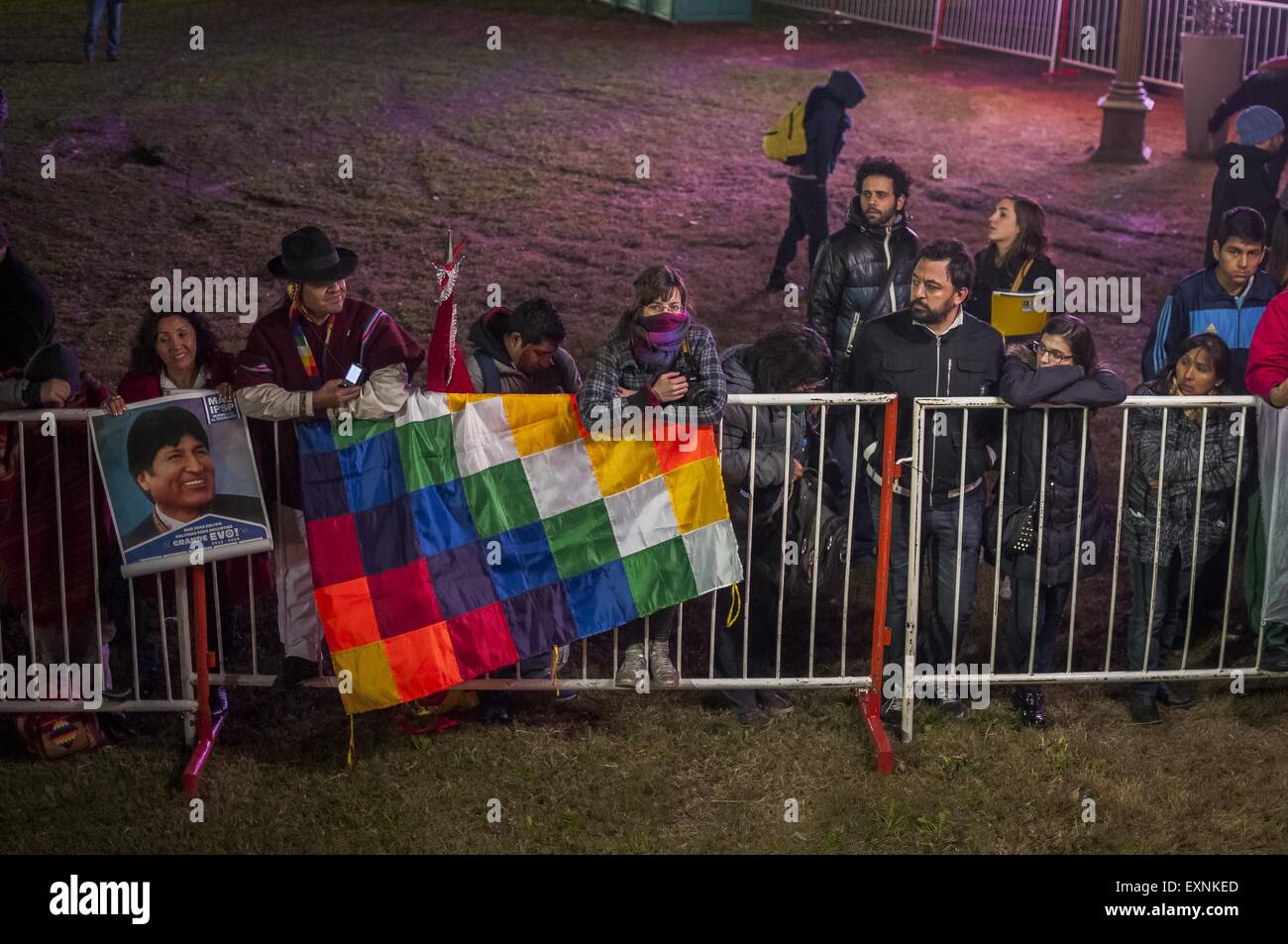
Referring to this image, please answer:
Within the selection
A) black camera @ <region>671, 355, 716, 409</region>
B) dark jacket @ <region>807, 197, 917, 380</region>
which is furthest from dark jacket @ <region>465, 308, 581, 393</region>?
dark jacket @ <region>807, 197, 917, 380</region>

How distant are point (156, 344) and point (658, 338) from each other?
210 centimetres

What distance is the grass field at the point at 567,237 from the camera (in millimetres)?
6086

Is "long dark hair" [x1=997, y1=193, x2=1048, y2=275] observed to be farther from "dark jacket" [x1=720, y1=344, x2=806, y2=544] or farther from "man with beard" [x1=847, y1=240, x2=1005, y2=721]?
"dark jacket" [x1=720, y1=344, x2=806, y2=544]

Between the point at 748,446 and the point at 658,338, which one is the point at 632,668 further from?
the point at 658,338

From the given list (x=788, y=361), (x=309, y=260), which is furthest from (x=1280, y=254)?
(x=309, y=260)

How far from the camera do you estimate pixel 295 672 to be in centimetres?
649

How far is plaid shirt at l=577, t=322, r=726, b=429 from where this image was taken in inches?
247

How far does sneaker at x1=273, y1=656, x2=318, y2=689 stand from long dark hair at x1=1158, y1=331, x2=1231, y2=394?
3886 millimetres

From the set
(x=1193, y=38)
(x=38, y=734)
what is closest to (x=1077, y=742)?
(x=38, y=734)

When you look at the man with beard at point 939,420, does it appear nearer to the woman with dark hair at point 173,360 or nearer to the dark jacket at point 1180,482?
the dark jacket at point 1180,482

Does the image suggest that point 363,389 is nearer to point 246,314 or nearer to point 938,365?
point 938,365

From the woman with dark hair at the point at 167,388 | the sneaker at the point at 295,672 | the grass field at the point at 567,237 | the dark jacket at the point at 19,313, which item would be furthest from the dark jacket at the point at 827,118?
the sneaker at the point at 295,672

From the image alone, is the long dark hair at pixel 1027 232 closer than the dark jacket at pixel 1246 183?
Yes

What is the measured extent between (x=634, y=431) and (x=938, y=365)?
1.33m
